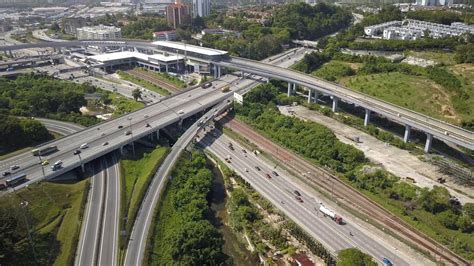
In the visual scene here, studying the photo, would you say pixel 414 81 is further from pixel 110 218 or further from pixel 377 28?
pixel 110 218

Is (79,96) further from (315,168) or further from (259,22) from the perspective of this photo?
(259,22)

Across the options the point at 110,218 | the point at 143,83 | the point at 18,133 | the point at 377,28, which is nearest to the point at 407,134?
the point at 110,218

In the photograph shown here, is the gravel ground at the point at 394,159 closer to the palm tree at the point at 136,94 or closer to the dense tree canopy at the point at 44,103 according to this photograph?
the palm tree at the point at 136,94

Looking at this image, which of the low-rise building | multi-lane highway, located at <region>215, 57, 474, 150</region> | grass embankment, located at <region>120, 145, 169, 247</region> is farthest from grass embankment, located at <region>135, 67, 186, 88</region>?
the low-rise building

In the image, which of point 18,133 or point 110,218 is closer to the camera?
point 110,218

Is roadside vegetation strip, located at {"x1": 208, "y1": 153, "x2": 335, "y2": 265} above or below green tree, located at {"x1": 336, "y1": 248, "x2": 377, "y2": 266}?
below

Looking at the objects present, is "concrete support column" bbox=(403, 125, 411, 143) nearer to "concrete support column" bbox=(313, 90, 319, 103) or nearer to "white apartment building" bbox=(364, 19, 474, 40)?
"concrete support column" bbox=(313, 90, 319, 103)
